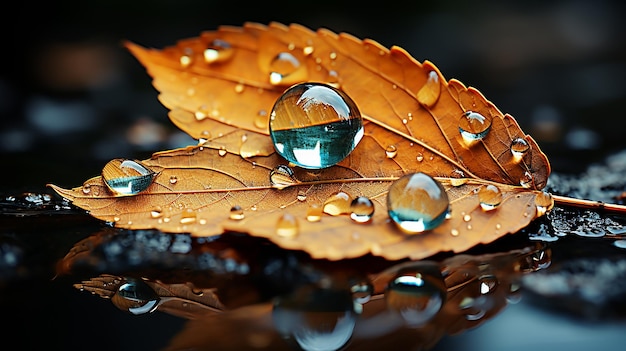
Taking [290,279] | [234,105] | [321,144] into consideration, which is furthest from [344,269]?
[234,105]

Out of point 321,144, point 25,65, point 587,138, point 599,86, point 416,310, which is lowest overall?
point 25,65

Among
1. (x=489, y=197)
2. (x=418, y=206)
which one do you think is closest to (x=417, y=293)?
(x=418, y=206)

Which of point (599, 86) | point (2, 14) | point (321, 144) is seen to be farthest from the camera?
point (2, 14)

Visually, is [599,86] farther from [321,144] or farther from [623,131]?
[321,144]

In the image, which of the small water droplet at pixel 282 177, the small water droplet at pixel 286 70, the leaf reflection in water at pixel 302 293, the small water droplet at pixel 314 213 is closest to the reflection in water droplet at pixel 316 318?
the leaf reflection in water at pixel 302 293

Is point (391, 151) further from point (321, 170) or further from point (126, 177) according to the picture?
point (126, 177)

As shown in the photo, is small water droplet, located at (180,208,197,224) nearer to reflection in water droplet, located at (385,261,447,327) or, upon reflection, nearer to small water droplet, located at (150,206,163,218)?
small water droplet, located at (150,206,163,218)

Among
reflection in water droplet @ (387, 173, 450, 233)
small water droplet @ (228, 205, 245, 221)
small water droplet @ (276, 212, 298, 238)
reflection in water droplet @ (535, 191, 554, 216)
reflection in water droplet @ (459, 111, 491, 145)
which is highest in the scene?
reflection in water droplet @ (459, 111, 491, 145)

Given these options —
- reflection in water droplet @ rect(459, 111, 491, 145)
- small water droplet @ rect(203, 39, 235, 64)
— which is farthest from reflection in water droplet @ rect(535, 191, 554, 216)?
small water droplet @ rect(203, 39, 235, 64)
